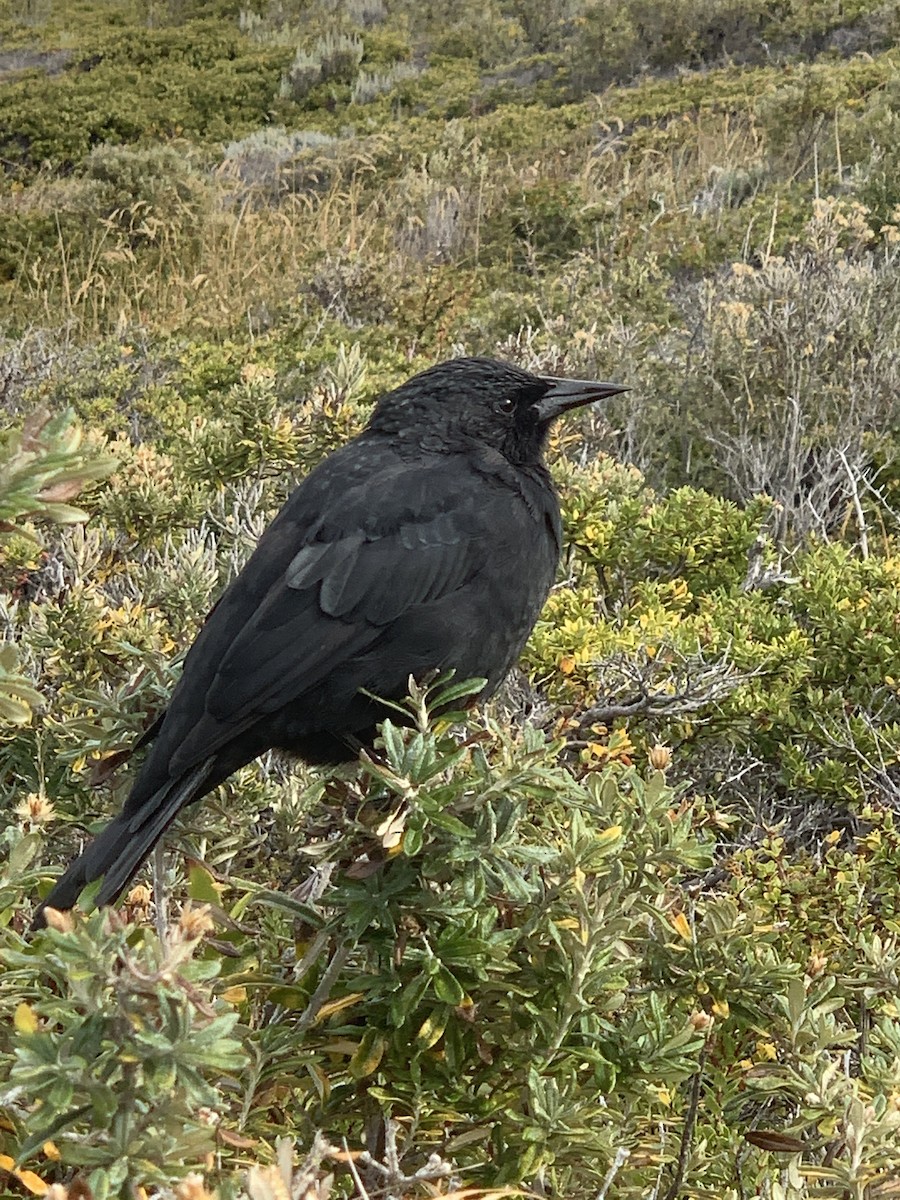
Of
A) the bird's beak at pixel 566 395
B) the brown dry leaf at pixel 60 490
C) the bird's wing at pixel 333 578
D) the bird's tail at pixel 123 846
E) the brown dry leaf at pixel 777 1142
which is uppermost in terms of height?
the brown dry leaf at pixel 60 490

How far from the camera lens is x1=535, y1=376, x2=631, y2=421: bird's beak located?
2.71 m

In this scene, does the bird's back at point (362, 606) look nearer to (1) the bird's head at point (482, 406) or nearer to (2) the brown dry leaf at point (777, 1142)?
(1) the bird's head at point (482, 406)

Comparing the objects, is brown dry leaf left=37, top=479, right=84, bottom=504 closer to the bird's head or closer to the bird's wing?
the bird's wing

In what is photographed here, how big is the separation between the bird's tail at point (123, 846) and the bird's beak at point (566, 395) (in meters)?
1.23

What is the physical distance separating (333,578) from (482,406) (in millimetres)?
648

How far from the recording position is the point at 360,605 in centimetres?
233

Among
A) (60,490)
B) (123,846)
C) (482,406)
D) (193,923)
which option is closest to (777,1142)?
(193,923)

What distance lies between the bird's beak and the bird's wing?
341mm

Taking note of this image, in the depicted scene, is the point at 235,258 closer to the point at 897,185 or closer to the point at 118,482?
the point at 897,185

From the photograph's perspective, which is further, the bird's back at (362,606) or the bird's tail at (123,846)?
the bird's back at (362,606)

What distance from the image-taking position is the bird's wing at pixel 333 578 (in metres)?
2.22

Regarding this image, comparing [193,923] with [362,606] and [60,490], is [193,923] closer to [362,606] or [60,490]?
[60,490]

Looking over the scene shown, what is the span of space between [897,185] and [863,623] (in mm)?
5474

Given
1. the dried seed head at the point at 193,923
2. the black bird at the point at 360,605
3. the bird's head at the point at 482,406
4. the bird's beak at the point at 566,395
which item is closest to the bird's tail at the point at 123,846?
the black bird at the point at 360,605
